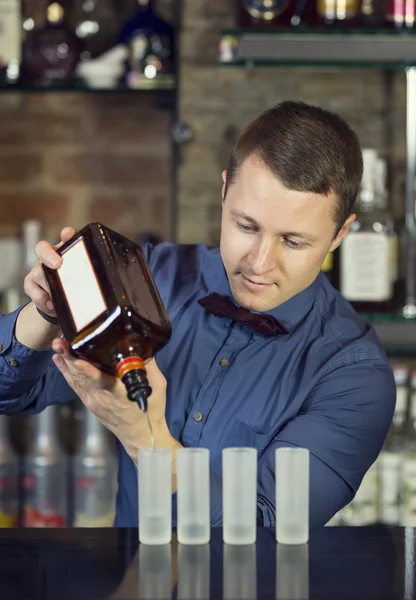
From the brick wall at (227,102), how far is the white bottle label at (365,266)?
24 cm

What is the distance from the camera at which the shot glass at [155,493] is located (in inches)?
40.7

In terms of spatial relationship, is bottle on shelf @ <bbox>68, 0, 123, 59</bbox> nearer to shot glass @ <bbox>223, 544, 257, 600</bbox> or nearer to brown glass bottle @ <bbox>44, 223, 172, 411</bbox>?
brown glass bottle @ <bbox>44, 223, 172, 411</bbox>

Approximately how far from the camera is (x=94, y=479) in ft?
7.47

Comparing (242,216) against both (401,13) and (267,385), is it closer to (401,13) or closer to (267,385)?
(267,385)

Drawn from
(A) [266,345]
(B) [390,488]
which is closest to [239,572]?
(A) [266,345]

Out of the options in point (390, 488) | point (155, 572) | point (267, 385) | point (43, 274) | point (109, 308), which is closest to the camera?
point (155, 572)

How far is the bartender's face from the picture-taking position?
4.37 feet

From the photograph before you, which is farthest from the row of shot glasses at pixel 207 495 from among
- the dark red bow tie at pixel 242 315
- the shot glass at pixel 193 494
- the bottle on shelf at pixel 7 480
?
the bottle on shelf at pixel 7 480

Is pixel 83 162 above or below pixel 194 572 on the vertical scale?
above

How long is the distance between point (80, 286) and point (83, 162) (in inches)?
57.7

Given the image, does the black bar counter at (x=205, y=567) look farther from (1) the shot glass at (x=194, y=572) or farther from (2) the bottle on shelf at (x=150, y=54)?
(2) the bottle on shelf at (x=150, y=54)

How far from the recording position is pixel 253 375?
4.95 feet

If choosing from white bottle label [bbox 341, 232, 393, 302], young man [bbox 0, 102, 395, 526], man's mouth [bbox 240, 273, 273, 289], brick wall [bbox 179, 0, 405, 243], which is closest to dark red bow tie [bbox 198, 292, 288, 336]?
young man [bbox 0, 102, 395, 526]

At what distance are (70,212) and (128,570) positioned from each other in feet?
5.46
